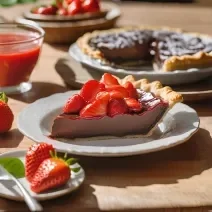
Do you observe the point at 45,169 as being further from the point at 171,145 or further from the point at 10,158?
the point at 171,145

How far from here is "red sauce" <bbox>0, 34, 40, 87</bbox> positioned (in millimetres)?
1883

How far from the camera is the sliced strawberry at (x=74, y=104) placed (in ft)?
4.91

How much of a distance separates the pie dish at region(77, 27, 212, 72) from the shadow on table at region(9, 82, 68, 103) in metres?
0.18

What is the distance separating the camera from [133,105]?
1505 millimetres

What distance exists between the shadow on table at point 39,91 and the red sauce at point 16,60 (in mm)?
46

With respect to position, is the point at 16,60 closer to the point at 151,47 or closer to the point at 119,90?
the point at 119,90

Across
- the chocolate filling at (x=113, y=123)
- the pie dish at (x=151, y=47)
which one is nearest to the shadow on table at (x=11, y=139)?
the chocolate filling at (x=113, y=123)

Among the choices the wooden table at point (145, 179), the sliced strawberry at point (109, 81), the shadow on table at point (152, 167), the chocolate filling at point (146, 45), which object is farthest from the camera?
the chocolate filling at point (146, 45)

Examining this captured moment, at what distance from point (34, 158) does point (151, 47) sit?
1.16 metres

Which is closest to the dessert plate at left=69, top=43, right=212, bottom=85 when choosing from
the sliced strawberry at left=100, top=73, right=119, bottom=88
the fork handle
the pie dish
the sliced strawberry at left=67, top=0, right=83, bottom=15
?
the pie dish

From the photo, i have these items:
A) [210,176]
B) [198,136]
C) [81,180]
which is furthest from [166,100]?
[81,180]

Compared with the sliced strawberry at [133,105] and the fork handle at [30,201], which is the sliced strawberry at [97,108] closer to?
the sliced strawberry at [133,105]

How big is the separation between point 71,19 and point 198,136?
1024 millimetres

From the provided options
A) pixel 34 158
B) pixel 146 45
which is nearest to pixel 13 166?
pixel 34 158
